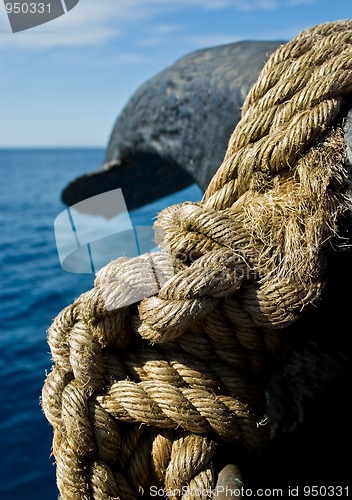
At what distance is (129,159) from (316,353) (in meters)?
2.23

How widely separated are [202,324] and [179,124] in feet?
6.53

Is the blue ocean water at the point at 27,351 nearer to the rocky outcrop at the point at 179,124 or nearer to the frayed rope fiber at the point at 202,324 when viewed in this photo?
the frayed rope fiber at the point at 202,324

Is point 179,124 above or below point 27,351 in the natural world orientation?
above

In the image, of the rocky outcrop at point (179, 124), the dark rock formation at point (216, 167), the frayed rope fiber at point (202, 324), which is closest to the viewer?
the frayed rope fiber at point (202, 324)

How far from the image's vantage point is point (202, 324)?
1632mm

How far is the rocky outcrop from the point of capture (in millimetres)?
2928

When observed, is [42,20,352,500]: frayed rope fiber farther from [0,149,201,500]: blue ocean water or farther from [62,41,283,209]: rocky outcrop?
[62,41,283,209]: rocky outcrop

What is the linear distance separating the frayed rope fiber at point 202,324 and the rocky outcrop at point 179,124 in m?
1.11

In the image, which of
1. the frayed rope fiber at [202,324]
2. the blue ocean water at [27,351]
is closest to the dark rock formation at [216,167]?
A: the frayed rope fiber at [202,324]

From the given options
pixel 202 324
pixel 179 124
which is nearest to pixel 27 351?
pixel 179 124

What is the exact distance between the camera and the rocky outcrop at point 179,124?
293cm

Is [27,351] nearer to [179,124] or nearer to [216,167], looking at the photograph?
[179,124]

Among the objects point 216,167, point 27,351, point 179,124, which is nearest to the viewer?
point 216,167

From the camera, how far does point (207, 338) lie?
5.44ft
